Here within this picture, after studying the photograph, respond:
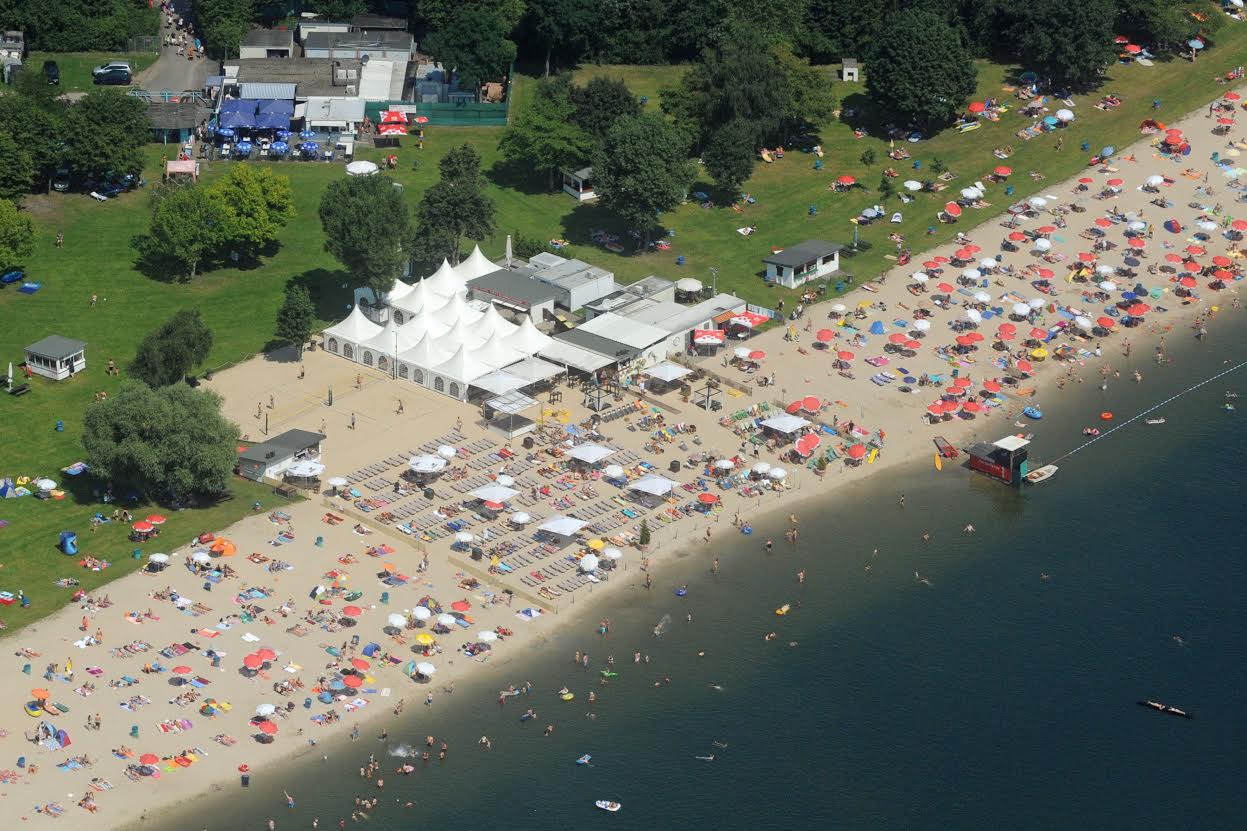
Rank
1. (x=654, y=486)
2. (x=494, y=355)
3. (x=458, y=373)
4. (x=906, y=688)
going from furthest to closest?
(x=494, y=355) → (x=458, y=373) → (x=654, y=486) → (x=906, y=688)

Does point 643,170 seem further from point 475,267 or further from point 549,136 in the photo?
point 475,267

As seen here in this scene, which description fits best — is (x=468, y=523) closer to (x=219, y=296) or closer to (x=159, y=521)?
(x=159, y=521)

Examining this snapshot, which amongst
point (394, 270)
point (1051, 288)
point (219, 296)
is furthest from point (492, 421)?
point (1051, 288)

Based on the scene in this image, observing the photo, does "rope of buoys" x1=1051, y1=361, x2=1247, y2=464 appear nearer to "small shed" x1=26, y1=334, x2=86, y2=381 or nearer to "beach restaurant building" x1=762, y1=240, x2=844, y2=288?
"beach restaurant building" x1=762, y1=240, x2=844, y2=288

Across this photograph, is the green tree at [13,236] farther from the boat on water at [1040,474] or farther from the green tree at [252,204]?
the boat on water at [1040,474]

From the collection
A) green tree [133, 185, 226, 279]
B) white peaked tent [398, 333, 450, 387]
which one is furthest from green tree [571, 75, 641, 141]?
white peaked tent [398, 333, 450, 387]

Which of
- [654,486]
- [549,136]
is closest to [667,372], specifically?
[654,486]
